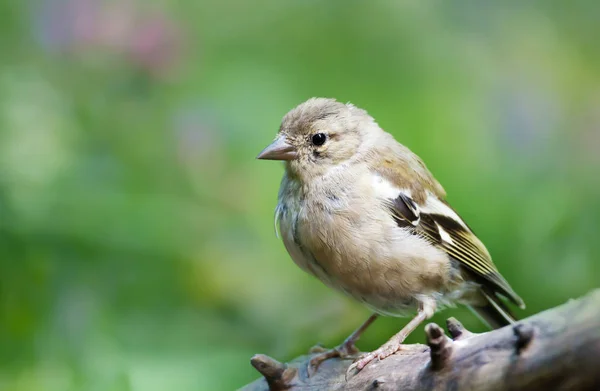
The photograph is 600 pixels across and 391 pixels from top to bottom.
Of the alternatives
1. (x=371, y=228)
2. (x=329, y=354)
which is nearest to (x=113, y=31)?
(x=371, y=228)

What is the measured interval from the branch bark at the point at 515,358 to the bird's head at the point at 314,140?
917 mm

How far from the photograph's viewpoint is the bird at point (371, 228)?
2.71 meters

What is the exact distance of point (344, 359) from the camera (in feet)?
9.44

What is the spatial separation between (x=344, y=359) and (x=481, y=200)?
120cm

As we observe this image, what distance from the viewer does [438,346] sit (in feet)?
6.44

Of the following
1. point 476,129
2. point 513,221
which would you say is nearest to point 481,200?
point 513,221

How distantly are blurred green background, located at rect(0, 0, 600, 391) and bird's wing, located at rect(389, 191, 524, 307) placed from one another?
1.40ft

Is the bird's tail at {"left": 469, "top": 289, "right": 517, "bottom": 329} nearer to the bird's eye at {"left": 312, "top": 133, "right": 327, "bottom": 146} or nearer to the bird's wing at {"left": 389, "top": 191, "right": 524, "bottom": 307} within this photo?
the bird's wing at {"left": 389, "top": 191, "right": 524, "bottom": 307}

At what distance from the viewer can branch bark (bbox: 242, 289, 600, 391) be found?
5.48ft

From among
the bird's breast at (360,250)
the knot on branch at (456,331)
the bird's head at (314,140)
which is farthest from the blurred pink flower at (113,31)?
the knot on branch at (456,331)

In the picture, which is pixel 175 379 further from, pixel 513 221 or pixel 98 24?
pixel 98 24

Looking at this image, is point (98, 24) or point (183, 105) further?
point (183, 105)

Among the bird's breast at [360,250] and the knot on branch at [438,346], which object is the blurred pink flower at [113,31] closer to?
the bird's breast at [360,250]

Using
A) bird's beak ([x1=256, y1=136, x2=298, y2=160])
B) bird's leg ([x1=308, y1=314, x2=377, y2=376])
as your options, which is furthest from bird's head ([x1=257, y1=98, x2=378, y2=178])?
bird's leg ([x1=308, y1=314, x2=377, y2=376])
